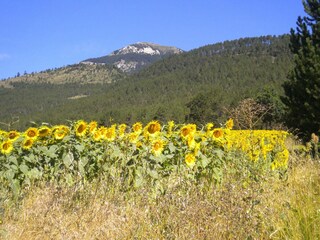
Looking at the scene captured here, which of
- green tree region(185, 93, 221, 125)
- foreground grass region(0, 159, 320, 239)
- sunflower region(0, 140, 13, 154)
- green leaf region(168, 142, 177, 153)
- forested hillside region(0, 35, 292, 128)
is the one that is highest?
forested hillside region(0, 35, 292, 128)

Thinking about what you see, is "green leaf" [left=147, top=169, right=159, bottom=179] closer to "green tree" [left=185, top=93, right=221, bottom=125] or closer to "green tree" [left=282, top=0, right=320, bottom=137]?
"green tree" [left=282, top=0, right=320, bottom=137]

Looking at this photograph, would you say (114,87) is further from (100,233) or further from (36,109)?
(100,233)

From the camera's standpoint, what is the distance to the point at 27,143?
404cm

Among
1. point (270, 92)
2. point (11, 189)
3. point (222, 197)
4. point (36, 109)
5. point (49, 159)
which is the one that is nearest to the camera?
point (222, 197)

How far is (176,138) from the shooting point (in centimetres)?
461

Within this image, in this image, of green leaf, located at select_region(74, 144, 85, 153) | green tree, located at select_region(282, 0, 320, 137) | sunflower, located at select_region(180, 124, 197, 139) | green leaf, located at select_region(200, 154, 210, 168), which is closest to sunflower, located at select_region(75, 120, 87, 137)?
green leaf, located at select_region(74, 144, 85, 153)

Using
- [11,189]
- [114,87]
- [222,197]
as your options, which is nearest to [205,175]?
[222,197]

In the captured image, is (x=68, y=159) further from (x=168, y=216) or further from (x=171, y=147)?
(x=168, y=216)

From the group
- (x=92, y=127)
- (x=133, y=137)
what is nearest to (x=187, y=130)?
(x=133, y=137)

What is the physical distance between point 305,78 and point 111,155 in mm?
13037

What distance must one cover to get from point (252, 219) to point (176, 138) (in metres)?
2.23

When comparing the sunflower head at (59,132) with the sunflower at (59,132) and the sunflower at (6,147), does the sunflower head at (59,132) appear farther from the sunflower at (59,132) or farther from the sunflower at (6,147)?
the sunflower at (6,147)

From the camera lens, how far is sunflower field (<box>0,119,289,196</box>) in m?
3.86

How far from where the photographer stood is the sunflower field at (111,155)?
386 centimetres
